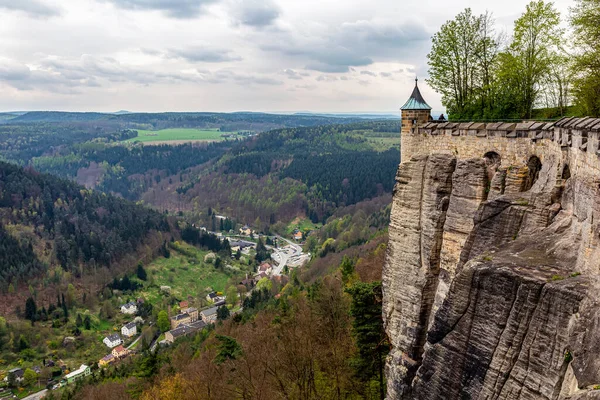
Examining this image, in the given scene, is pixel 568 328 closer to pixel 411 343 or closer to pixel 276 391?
pixel 411 343

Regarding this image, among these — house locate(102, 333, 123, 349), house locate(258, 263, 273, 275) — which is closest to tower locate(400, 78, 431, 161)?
house locate(102, 333, 123, 349)

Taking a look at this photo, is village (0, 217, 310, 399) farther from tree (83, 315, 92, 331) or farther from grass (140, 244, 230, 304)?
tree (83, 315, 92, 331)

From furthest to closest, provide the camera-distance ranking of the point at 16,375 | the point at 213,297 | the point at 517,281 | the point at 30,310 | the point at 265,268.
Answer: the point at 265,268
the point at 213,297
the point at 30,310
the point at 16,375
the point at 517,281

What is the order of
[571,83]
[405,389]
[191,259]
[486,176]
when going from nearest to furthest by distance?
[486,176] < [405,389] < [571,83] < [191,259]

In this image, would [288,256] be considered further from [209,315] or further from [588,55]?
[588,55]

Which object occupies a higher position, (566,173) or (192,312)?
(566,173)

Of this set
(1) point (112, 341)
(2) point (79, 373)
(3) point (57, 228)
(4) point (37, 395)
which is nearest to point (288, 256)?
(1) point (112, 341)

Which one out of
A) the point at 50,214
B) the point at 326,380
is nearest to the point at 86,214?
the point at 50,214

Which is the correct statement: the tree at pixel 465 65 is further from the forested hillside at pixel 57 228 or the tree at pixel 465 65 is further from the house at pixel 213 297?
the forested hillside at pixel 57 228
